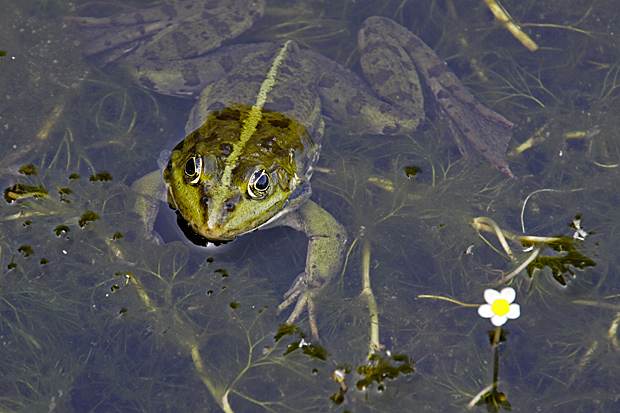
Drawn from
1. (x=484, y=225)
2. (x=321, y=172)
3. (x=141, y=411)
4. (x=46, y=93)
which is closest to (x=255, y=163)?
(x=321, y=172)

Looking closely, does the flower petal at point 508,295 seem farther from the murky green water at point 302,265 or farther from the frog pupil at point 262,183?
the frog pupil at point 262,183

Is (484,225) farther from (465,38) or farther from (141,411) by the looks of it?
(141,411)

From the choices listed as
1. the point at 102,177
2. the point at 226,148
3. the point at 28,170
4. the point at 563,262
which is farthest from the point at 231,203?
the point at 563,262

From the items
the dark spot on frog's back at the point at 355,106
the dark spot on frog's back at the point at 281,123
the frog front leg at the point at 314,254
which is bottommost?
the frog front leg at the point at 314,254

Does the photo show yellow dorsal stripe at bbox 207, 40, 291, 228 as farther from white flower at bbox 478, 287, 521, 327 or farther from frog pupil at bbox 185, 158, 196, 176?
white flower at bbox 478, 287, 521, 327

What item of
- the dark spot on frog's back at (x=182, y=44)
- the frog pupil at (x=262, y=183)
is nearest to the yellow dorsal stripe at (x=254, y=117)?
the frog pupil at (x=262, y=183)

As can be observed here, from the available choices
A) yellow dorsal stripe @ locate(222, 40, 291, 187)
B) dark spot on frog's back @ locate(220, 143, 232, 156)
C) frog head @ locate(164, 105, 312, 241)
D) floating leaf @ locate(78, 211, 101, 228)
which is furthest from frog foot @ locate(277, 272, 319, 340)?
floating leaf @ locate(78, 211, 101, 228)
